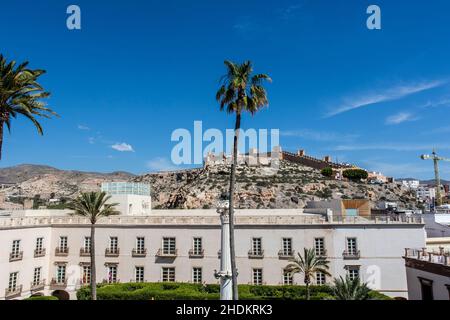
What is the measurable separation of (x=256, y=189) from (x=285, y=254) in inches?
2316

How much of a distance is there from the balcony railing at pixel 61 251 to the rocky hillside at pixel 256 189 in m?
52.9

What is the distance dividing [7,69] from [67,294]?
25.7 meters

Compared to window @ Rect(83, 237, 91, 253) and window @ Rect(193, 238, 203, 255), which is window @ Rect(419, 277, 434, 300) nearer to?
window @ Rect(193, 238, 203, 255)

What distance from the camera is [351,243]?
33562 mm

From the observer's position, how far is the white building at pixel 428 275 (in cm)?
1814

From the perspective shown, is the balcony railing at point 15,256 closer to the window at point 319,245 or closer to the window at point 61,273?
the window at point 61,273

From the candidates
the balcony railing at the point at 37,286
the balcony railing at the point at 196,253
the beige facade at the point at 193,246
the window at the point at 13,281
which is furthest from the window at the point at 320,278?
the window at the point at 13,281

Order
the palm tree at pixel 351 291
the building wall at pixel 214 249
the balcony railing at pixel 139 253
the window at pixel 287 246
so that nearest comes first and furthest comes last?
the palm tree at pixel 351 291
the building wall at pixel 214 249
the window at pixel 287 246
the balcony railing at pixel 139 253

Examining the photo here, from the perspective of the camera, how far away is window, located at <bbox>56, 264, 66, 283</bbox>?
122 feet

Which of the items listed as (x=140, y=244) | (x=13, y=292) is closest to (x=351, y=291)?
(x=140, y=244)

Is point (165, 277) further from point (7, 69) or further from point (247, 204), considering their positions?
point (247, 204)

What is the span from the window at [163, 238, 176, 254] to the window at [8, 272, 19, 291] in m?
14.1

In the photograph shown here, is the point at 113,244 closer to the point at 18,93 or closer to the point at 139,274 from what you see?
the point at 139,274
